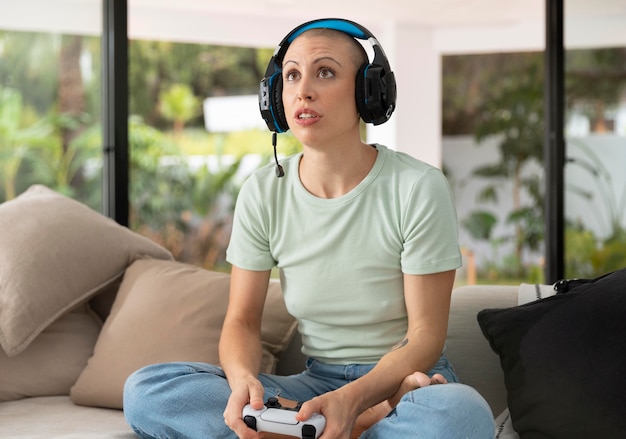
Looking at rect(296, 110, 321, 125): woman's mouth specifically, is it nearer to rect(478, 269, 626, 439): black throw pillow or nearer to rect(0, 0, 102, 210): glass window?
rect(478, 269, 626, 439): black throw pillow

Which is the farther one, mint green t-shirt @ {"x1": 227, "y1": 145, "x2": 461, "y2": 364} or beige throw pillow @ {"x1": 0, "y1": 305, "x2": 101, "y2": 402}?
beige throw pillow @ {"x1": 0, "y1": 305, "x2": 101, "y2": 402}

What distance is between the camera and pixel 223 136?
34.6 feet

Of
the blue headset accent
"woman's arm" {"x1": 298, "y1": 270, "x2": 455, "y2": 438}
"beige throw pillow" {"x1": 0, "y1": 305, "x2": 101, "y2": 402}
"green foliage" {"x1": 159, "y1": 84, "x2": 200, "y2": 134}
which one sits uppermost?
"green foliage" {"x1": 159, "y1": 84, "x2": 200, "y2": 134}

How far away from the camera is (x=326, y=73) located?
197 cm

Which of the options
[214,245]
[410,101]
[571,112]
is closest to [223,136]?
[214,245]

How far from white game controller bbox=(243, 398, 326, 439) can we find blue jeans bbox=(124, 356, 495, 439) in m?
0.13

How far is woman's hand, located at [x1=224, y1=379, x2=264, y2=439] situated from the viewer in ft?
5.48

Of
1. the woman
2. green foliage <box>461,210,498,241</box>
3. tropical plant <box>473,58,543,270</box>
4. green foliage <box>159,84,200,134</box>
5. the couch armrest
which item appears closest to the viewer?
the woman

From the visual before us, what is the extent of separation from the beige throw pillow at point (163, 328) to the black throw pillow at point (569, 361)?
1.99 feet

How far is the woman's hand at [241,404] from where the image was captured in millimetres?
1670

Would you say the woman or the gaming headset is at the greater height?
the gaming headset

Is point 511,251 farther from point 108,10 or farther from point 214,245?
point 108,10

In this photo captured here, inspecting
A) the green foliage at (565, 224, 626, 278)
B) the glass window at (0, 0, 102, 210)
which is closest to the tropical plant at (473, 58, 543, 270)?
the green foliage at (565, 224, 626, 278)

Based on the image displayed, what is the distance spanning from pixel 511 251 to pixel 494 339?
8.01 m
